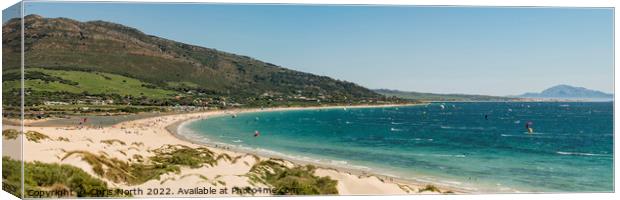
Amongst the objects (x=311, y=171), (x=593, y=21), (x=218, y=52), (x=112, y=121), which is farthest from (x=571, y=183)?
(x=112, y=121)

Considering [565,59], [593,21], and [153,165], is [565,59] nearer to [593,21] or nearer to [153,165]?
[593,21]

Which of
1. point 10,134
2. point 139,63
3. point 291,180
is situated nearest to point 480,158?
point 291,180

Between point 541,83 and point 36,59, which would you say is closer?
point 36,59

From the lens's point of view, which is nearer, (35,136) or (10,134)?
(10,134)

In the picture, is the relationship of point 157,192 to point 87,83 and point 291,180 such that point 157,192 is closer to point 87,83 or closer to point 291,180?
point 291,180

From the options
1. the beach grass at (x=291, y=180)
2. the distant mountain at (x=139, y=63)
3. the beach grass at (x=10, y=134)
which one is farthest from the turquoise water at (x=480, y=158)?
the beach grass at (x=10, y=134)
